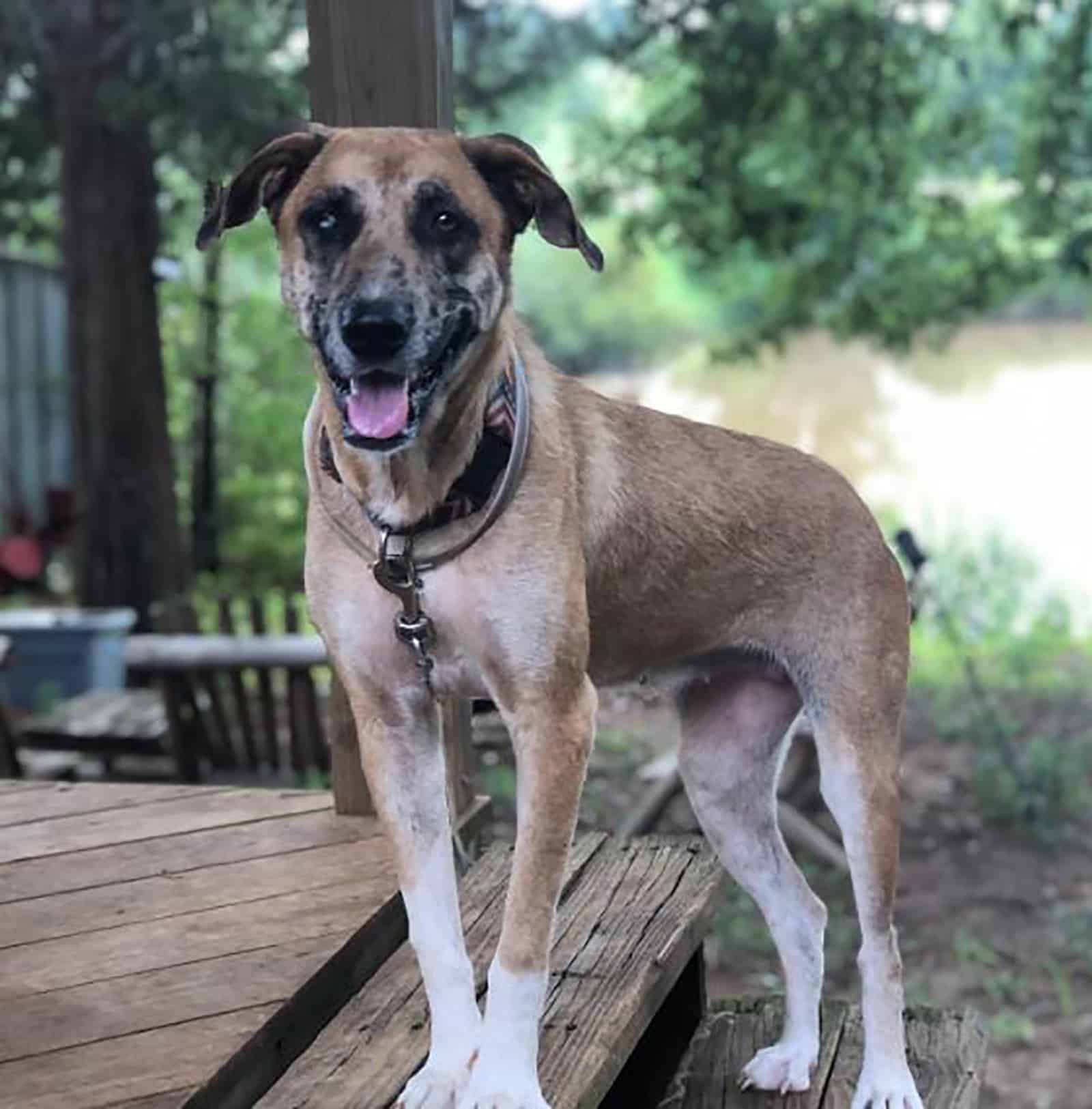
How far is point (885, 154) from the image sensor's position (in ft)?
27.8

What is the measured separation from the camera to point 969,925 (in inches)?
246

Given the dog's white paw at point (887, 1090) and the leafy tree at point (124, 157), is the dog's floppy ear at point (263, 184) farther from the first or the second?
the leafy tree at point (124, 157)

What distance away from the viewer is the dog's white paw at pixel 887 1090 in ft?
9.36

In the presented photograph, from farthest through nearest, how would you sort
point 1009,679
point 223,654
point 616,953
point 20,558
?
point 20,558, point 1009,679, point 223,654, point 616,953

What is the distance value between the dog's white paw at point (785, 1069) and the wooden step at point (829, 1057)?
1cm

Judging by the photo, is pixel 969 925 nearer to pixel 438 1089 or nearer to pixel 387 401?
pixel 438 1089

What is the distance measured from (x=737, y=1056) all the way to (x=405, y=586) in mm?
1337

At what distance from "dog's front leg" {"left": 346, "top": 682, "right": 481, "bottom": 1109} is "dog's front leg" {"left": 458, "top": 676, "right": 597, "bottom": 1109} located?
0.39 ft

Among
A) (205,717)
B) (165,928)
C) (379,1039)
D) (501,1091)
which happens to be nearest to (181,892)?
(165,928)

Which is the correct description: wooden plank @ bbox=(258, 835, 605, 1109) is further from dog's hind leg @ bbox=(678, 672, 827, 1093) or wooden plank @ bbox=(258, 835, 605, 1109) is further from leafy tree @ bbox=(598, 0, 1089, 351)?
leafy tree @ bbox=(598, 0, 1089, 351)

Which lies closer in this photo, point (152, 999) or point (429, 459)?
point (429, 459)

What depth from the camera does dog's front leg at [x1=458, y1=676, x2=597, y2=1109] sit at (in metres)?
2.39

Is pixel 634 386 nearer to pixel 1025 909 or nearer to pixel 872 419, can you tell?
pixel 872 419

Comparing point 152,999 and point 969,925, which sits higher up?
point 152,999
